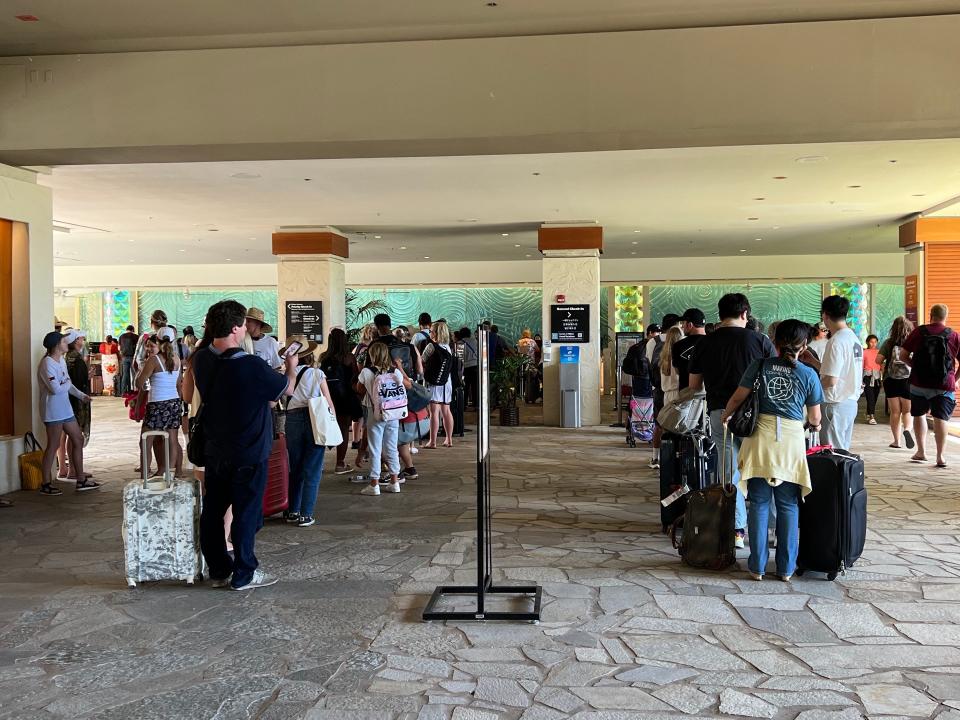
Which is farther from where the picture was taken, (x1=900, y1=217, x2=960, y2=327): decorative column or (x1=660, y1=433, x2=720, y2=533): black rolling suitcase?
(x1=900, y1=217, x2=960, y2=327): decorative column

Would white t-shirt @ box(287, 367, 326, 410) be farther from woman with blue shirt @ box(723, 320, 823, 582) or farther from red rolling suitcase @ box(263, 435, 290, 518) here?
woman with blue shirt @ box(723, 320, 823, 582)

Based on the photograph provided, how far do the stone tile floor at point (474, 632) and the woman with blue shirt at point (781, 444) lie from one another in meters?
0.29

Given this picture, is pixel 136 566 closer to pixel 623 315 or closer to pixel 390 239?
pixel 390 239

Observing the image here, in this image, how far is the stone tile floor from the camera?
3.45 meters

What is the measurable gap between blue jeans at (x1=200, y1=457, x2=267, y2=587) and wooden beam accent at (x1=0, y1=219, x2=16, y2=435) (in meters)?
4.48

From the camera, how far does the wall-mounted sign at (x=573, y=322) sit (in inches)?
572

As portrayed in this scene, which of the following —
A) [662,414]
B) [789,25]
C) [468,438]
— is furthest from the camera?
[468,438]

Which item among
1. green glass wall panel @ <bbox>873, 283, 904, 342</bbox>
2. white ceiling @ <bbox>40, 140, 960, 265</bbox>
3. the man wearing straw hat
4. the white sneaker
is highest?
white ceiling @ <bbox>40, 140, 960, 265</bbox>

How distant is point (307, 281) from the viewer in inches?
602

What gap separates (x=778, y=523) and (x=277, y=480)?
3.61 metres

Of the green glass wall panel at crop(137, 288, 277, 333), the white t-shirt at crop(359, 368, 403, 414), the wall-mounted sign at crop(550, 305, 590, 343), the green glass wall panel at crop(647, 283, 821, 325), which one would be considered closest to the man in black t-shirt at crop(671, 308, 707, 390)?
the white t-shirt at crop(359, 368, 403, 414)

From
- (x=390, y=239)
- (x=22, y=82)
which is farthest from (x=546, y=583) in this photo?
(x=390, y=239)

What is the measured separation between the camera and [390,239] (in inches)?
683

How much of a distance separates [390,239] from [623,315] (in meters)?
8.93
